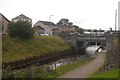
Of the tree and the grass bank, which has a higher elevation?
the tree

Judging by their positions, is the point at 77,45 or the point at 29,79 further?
the point at 77,45

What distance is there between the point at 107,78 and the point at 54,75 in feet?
20.6

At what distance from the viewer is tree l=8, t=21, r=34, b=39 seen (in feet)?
235

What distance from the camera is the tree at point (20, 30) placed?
7169 centimetres

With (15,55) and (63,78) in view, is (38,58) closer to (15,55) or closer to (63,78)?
(15,55)

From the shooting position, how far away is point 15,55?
5622 cm

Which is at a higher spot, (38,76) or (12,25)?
(12,25)

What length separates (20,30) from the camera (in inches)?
2847

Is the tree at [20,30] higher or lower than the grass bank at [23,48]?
higher

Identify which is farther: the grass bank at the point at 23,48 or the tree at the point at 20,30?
the tree at the point at 20,30

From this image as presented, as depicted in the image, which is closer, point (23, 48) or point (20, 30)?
point (23, 48)

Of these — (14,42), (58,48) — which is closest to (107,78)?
(14,42)

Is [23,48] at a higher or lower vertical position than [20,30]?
lower

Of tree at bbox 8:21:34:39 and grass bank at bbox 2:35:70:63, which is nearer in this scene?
grass bank at bbox 2:35:70:63
